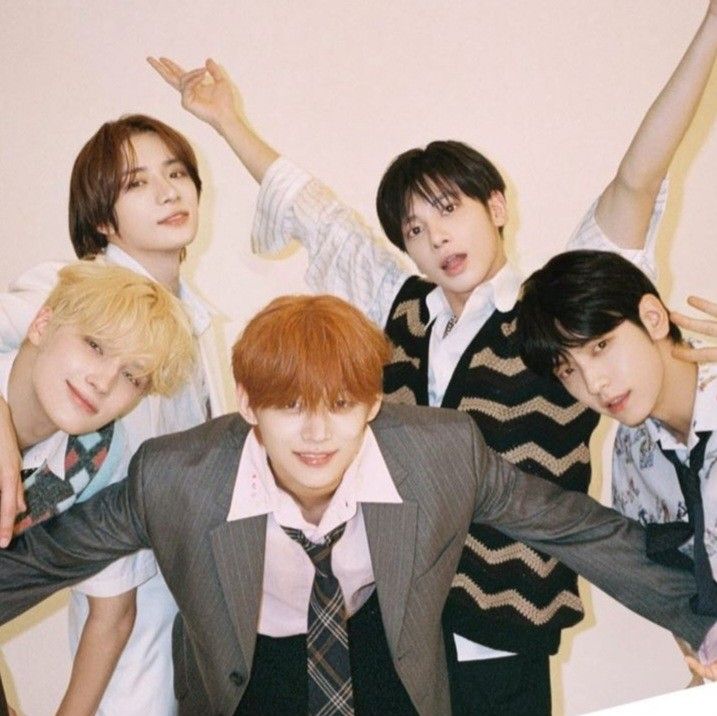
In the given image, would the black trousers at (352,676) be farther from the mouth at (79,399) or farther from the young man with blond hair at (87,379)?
the mouth at (79,399)

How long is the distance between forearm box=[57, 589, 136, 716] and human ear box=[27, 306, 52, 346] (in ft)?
1.17

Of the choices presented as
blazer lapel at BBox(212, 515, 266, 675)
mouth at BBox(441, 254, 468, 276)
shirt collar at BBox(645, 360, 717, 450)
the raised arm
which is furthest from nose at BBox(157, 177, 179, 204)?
shirt collar at BBox(645, 360, 717, 450)

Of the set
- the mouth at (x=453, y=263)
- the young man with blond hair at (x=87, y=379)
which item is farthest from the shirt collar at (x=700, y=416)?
the young man with blond hair at (x=87, y=379)

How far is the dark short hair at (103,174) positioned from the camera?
1.49 metres

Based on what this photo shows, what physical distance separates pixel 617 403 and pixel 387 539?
1.07ft

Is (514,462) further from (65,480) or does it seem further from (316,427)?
(65,480)

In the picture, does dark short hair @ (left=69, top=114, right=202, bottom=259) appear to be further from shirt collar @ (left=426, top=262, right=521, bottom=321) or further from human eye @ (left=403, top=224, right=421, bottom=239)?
shirt collar @ (left=426, top=262, right=521, bottom=321)

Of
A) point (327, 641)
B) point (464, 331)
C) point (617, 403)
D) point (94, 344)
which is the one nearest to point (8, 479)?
point (94, 344)

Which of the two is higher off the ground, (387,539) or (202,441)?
(202,441)

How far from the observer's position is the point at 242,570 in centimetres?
124

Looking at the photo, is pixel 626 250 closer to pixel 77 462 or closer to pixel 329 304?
pixel 329 304

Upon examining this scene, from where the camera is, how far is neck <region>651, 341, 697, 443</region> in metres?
1.30

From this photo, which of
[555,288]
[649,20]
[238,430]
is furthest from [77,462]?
[649,20]

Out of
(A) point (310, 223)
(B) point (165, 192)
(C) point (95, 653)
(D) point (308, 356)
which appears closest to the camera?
(D) point (308, 356)
